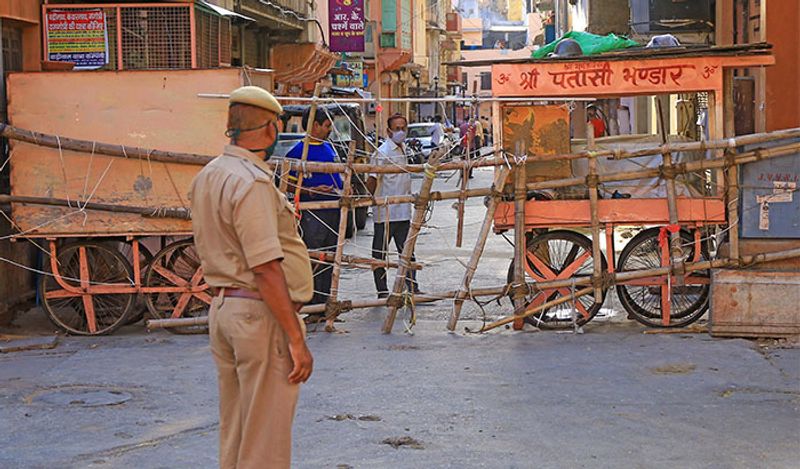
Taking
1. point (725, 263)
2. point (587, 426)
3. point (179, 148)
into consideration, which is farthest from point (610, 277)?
point (179, 148)

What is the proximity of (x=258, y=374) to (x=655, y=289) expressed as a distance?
6.36 meters

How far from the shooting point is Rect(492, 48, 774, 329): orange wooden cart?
996 cm

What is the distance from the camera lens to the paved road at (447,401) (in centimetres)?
655

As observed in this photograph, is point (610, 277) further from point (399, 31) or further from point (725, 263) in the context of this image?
point (399, 31)

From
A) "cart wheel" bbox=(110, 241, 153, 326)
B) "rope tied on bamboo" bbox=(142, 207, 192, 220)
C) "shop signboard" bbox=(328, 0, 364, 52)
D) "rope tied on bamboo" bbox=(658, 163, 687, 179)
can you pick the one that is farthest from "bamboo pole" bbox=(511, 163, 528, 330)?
"shop signboard" bbox=(328, 0, 364, 52)

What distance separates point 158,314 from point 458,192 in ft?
9.20

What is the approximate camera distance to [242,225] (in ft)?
14.6

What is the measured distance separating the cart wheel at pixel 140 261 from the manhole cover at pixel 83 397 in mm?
2293

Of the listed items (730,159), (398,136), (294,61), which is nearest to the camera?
(730,159)

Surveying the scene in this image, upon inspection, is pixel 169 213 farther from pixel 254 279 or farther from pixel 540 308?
pixel 254 279

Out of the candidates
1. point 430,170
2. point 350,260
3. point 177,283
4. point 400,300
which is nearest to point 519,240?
point 430,170

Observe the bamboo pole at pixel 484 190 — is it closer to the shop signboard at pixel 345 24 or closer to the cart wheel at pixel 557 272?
the cart wheel at pixel 557 272

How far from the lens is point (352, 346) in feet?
32.0

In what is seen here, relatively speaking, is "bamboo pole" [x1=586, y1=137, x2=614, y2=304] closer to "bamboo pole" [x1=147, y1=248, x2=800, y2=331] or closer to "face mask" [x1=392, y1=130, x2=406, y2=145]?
"bamboo pole" [x1=147, y1=248, x2=800, y2=331]
